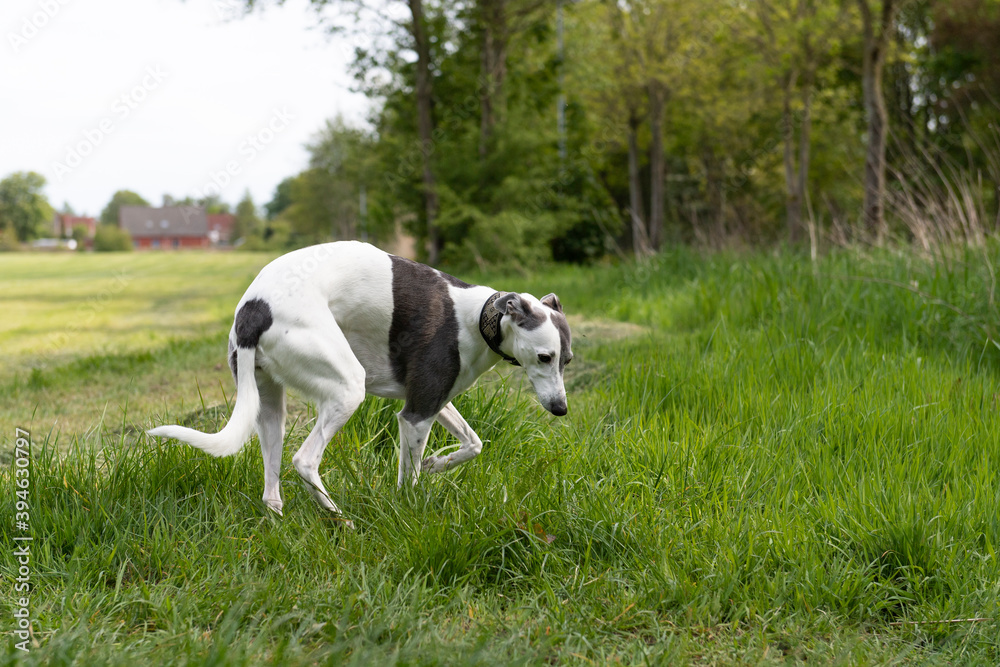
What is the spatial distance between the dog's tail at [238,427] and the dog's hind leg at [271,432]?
0.17 m

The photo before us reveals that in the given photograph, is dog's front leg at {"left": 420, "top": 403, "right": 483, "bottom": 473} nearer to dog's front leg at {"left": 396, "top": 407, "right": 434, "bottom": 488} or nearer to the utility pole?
dog's front leg at {"left": 396, "top": 407, "right": 434, "bottom": 488}

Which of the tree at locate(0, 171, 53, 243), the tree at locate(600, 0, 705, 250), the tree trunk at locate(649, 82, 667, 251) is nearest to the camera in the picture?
the tree at locate(600, 0, 705, 250)

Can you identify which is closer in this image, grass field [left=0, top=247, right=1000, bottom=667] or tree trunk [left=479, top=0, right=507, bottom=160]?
grass field [left=0, top=247, right=1000, bottom=667]

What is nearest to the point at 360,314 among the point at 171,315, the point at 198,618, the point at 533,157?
the point at 198,618

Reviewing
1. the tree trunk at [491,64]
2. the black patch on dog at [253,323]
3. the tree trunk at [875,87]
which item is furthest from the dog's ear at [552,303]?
the tree trunk at [491,64]

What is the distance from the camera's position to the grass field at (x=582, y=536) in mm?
2543

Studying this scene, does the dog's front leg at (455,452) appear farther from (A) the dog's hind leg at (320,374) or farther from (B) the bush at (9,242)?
(B) the bush at (9,242)

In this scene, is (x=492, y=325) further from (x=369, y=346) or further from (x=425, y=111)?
(x=425, y=111)

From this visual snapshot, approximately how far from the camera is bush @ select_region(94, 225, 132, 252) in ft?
177

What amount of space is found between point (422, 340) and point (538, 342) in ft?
1.67

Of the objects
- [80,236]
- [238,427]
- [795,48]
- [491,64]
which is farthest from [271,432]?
[80,236]

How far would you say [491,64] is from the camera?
1822cm

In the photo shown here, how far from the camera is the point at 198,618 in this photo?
2592 millimetres

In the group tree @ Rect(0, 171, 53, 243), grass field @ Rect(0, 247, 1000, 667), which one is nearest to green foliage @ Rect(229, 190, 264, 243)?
tree @ Rect(0, 171, 53, 243)
